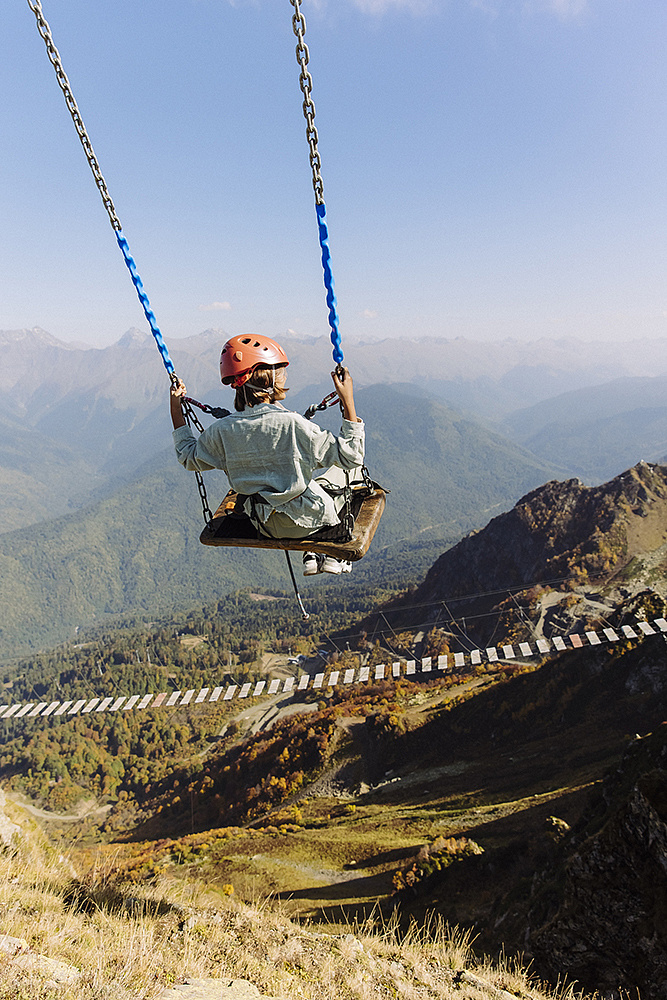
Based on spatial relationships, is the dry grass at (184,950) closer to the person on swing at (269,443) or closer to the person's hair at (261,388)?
the person on swing at (269,443)

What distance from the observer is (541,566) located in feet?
247

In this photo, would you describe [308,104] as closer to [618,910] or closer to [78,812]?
[618,910]

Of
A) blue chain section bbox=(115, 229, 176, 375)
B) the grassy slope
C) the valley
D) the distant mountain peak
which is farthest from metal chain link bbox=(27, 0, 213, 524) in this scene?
the distant mountain peak

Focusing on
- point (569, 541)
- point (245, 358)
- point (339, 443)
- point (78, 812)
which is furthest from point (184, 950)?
point (569, 541)

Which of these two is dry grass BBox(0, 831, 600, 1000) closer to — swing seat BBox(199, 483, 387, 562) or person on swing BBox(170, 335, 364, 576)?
swing seat BBox(199, 483, 387, 562)

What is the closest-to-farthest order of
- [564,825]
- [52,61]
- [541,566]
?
[52,61] < [564,825] < [541,566]

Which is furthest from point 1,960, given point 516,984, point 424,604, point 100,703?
point 424,604

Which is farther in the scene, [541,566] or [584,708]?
[541,566]

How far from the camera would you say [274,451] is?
4242mm

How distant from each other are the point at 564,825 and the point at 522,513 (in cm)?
7755

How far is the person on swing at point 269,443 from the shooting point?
414cm

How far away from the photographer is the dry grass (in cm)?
452

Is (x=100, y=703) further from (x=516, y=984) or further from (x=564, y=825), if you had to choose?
(x=516, y=984)

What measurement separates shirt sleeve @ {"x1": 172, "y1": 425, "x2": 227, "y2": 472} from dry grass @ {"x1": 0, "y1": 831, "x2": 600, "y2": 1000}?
13.7 feet
